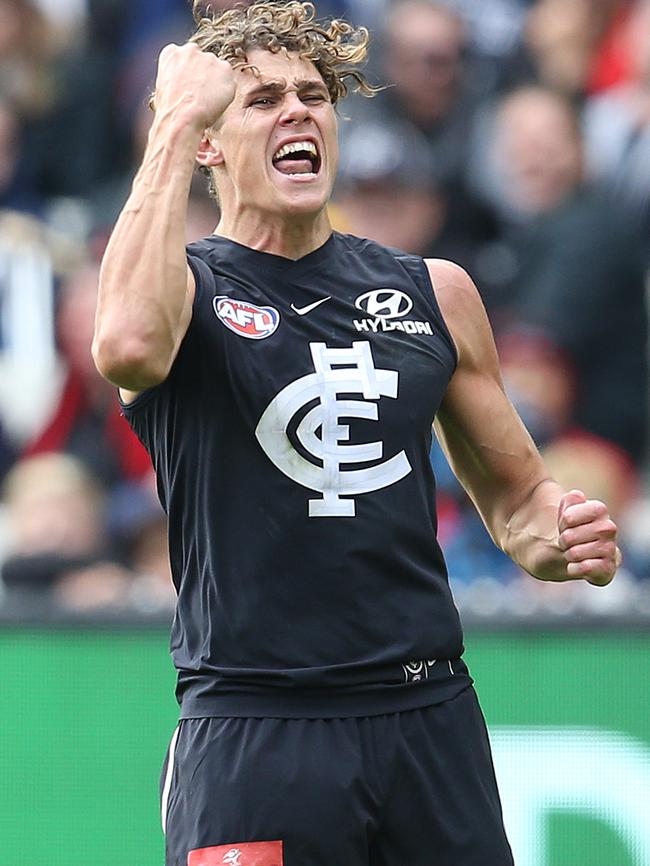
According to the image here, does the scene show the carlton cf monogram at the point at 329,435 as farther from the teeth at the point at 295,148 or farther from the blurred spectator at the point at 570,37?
the blurred spectator at the point at 570,37

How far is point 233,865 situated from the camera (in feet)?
10.8

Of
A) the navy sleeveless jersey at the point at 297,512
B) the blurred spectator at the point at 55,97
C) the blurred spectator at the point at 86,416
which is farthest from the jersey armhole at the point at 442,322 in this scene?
the blurred spectator at the point at 55,97

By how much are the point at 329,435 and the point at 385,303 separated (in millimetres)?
376

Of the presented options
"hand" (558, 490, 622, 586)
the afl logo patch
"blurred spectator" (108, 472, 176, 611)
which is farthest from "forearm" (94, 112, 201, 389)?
"blurred spectator" (108, 472, 176, 611)

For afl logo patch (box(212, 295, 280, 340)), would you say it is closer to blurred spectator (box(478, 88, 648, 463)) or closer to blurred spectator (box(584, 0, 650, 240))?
blurred spectator (box(478, 88, 648, 463))

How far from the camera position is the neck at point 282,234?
12.0 feet

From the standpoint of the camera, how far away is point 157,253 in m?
3.25

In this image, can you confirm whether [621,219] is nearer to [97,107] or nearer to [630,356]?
[630,356]

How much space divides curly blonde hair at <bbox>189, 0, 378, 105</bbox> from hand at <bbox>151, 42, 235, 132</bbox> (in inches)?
9.1

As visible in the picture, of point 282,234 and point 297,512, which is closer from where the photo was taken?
point 297,512

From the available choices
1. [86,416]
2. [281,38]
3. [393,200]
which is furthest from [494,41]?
[281,38]

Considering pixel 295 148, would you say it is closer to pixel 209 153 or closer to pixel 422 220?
pixel 209 153

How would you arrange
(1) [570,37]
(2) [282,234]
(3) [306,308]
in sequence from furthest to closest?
(1) [570,37]
(2) [282,234]
(3) [306,308]

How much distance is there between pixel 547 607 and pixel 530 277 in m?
1.61
